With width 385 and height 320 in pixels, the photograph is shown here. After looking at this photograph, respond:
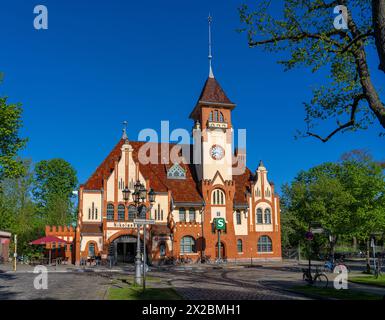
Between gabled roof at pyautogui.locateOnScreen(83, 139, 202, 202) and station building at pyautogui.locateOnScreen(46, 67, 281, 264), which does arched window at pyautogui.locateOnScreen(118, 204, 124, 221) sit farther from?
gabled roof at pyautogui.locateOnScreen(83, 139, 202, 202)

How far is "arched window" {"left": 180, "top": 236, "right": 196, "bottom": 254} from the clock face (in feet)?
35.3

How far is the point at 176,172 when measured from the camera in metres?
A: 52.3

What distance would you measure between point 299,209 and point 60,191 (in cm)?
4293

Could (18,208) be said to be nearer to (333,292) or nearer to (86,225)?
(86,225)

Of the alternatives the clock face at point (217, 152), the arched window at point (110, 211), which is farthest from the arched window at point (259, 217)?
the arched window at point (110, 211)

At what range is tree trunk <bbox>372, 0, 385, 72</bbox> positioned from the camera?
1114cm

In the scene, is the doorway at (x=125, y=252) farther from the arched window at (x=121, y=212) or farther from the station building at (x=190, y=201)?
the arched window at (x=121, y=212)

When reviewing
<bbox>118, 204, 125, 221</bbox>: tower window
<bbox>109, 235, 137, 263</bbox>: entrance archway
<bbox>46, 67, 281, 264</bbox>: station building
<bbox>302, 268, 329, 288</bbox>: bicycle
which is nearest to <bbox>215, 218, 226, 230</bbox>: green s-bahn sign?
<bbox>46, 67, 281, 264</bbox>: station building

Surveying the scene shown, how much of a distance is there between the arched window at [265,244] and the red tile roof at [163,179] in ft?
17.3

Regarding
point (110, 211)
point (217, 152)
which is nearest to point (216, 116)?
point (217, 152)

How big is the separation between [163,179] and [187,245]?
8772 millimetres

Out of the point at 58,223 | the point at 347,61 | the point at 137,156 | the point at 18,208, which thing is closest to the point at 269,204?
the point at 137,156

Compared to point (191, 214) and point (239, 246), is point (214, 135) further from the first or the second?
point (239, 246)

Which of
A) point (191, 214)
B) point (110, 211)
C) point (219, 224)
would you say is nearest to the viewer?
point (110, 211)
